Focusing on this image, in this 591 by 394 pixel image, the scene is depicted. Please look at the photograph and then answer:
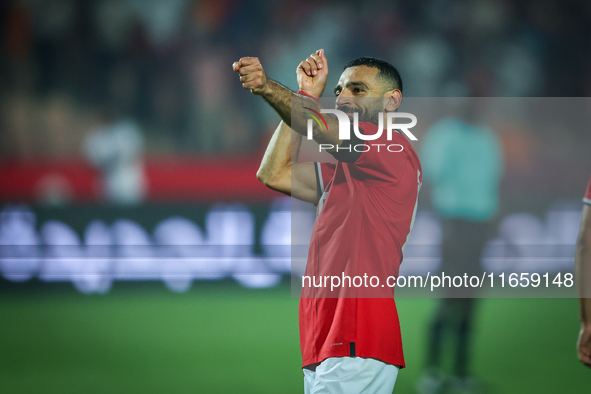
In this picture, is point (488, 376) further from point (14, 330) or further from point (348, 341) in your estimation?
point (14, 330)

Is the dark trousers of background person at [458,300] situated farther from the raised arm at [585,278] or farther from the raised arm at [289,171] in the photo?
the raised arm at [585,278]

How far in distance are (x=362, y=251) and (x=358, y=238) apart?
0.15ft

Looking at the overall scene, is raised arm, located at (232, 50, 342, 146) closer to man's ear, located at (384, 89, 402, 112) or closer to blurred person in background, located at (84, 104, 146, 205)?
man's ear, located at (384, 89, 402, 112)

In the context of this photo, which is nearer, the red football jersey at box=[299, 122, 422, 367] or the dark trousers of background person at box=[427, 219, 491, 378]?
the red football jersey at box=[299, 122, 422, 367]

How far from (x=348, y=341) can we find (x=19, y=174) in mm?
5394

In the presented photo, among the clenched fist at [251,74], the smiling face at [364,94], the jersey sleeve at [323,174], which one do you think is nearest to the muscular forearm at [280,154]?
the jersey sleeve at [323,174]

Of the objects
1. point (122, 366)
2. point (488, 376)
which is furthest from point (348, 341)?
point (122, 366)

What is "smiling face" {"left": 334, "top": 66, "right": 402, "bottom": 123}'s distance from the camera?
1768 millimetres

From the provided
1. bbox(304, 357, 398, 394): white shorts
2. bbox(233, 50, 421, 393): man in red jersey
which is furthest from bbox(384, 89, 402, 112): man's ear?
bbox(304, 357, 398, 394): white shorts

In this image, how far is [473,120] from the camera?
3496mm

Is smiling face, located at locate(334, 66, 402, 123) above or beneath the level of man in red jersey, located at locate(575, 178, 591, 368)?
above

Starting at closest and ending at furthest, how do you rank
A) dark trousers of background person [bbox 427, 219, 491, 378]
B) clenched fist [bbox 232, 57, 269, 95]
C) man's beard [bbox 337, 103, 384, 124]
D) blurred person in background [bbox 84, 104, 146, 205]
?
1. clenched fist [bbox 232, 57, 269, 95]
2. man's beard [bbox 337, 103, 384, 124]
3. dark trousers of background person [bbox 427, 219, 491, 378]
4. blurred person in background [bbox 84, 104, 146, 205]

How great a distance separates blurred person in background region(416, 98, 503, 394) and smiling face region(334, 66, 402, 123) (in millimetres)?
1720

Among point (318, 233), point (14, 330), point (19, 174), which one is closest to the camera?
point (318, 233)
